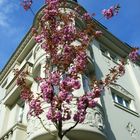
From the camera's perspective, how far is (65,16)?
8.45 metres

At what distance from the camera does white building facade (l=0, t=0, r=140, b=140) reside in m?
10.2

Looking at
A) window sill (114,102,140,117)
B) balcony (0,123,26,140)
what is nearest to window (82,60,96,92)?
window sill (114,102,140,117)

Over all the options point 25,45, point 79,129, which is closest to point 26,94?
point 79,129

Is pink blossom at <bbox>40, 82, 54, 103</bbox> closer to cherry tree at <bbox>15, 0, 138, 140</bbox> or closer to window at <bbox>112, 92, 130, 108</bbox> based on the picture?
cherry tree at <bbox>15, 0, 138, 140</bbox>

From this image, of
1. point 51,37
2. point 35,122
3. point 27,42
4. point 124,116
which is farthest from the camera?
point 27,42

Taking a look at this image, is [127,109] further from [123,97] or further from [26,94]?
[26,94]

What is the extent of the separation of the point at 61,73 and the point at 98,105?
14.7 feet

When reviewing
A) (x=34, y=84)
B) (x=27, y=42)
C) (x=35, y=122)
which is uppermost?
(x=27, y=42)

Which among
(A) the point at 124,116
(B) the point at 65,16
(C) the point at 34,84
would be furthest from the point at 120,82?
(B) the point at 65,16

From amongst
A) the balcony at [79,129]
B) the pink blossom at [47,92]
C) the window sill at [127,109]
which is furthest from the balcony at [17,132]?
the pink blossom at [47,92]

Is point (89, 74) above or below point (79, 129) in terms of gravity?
above

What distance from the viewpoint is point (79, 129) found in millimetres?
9664

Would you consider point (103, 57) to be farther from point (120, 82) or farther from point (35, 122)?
point (35, 122)

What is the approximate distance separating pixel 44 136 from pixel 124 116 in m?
5.42
